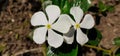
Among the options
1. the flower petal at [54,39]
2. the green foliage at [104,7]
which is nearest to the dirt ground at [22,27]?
the green foliage at [104,7]

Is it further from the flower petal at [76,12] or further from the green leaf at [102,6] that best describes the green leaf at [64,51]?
the green leaf at [102,6]

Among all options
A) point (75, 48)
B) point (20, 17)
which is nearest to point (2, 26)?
point (20, 17)

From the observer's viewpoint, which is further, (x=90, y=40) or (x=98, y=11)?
(x=98, y=11)

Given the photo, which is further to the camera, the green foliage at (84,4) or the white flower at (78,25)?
the green foliage at (84,4)

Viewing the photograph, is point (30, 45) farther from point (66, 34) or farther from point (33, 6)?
point (66, 34)

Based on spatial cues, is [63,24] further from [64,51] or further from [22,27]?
[22,27]

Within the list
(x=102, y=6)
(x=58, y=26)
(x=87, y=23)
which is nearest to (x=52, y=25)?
(x=58, y=26)

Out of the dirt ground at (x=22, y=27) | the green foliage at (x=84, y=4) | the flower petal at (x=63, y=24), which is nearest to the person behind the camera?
the flower petal at (x=63, y=24)
